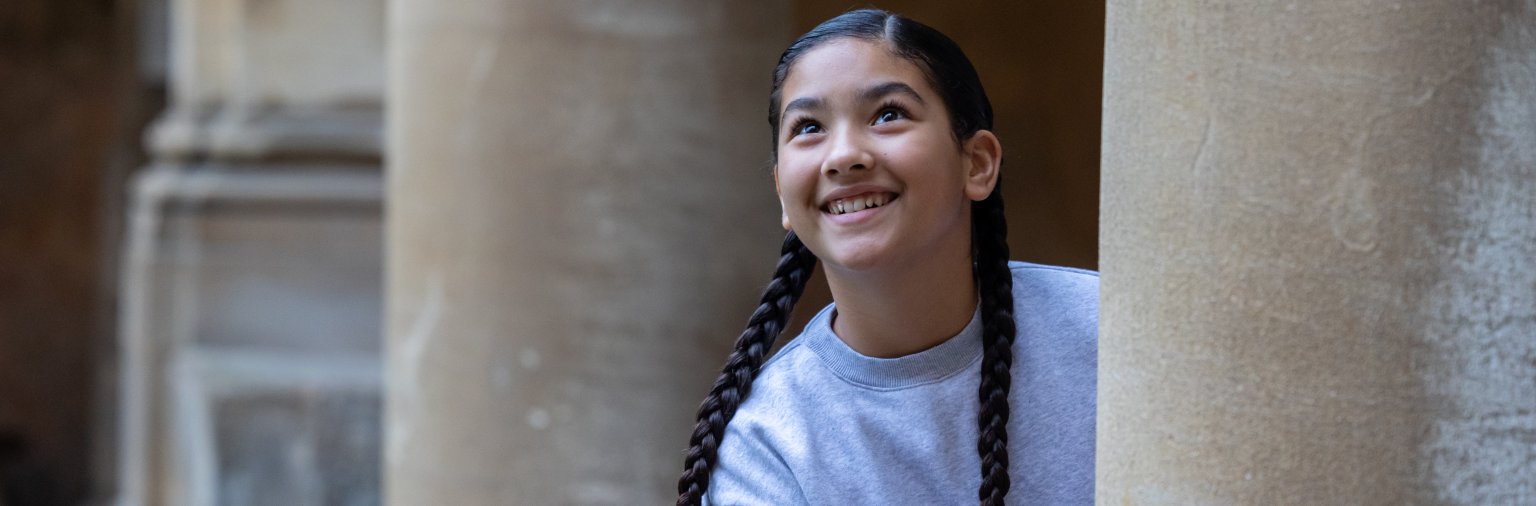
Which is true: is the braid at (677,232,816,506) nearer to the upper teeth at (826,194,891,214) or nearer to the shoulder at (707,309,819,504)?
the shoulder at (707,309,819,504)

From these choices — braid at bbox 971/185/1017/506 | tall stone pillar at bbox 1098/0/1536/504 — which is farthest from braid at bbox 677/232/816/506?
tall stone pillar at bbox 1098/0/1536/504

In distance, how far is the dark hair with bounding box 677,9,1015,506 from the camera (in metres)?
1.57

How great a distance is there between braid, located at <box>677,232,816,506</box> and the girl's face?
185 millimetres

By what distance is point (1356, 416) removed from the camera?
45.4 inches

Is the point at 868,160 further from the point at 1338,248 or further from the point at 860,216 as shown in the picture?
the point at 1338,248

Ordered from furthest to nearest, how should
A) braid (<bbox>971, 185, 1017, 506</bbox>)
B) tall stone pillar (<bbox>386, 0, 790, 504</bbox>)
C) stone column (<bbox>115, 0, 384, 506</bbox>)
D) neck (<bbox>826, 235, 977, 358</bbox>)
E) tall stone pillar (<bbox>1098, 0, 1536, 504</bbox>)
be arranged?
stone column (<bbox>115, 0, 384, 506</bbox>)
tall stone pillar (<bbox>386, 0, 790, 504</bbox>)
neck (<bbox>826, 235, 977, 358</bbox>)
braid (<bbox>971, 185, 1017, 506</bbox>)
tall stone pillar (<bbox>1098, 0, 1536, 504</bbox>)

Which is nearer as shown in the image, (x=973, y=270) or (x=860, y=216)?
(x=860, y=216)

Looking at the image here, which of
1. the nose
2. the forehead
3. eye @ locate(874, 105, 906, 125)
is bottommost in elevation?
the nose

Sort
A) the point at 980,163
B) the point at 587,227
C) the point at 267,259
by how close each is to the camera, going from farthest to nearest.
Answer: the point at 267,259 → the point at 587,227 → the point at 980,163

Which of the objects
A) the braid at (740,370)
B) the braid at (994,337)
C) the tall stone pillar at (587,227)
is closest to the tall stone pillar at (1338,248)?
the braid at (994,337)

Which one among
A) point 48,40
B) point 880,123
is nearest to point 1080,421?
point 880,123

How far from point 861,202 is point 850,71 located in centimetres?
14

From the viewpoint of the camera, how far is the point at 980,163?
65.9 inches

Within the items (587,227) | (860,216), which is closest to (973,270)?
(860,216)
